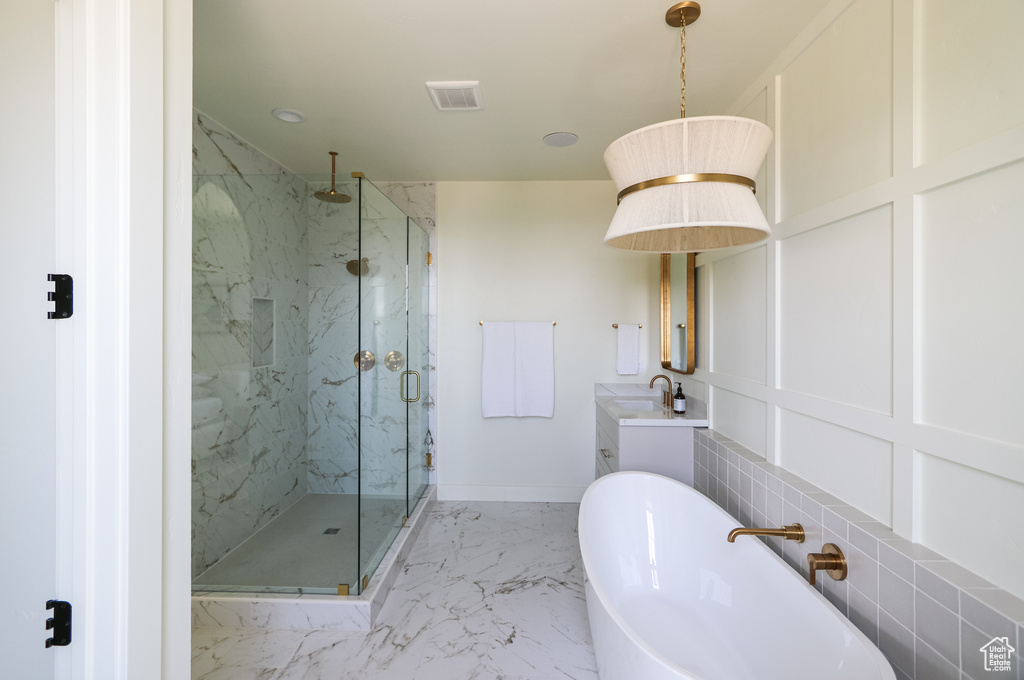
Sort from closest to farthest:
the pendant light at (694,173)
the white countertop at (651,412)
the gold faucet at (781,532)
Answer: the pendant light at (694,173)
the gold faucet at (781,532)
the white countertop at (651,412)

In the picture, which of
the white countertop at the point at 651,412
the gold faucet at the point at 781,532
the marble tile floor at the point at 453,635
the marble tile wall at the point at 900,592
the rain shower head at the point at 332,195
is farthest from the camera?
the rain shower head at the point at 332,195

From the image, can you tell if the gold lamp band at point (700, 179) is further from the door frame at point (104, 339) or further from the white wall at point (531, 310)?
the white wall at point (531, 310)

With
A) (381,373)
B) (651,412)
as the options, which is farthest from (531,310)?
(381,373)

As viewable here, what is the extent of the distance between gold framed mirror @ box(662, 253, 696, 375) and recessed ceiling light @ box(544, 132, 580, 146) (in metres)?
0.97

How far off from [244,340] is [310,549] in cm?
123

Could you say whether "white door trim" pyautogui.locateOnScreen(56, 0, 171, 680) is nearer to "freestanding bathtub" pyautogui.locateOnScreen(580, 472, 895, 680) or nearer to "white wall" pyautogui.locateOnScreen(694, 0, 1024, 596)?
"freestanding bathtub" pyautogui.locateOnScreen(580, 472, 895, 680)

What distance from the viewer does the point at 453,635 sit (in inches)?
75.4

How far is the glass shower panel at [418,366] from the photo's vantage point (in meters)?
2.99

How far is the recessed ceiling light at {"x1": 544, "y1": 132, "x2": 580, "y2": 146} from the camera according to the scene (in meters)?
2.52

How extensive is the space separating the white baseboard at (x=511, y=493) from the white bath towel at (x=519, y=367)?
594 millimetres

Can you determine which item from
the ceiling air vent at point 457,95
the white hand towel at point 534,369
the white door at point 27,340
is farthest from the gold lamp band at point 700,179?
the white hand towel at point 534,369

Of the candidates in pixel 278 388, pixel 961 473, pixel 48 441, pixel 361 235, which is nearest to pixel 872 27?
pixel 961 473

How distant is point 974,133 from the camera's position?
0.99m

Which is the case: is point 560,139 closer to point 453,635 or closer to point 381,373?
point 381,373
